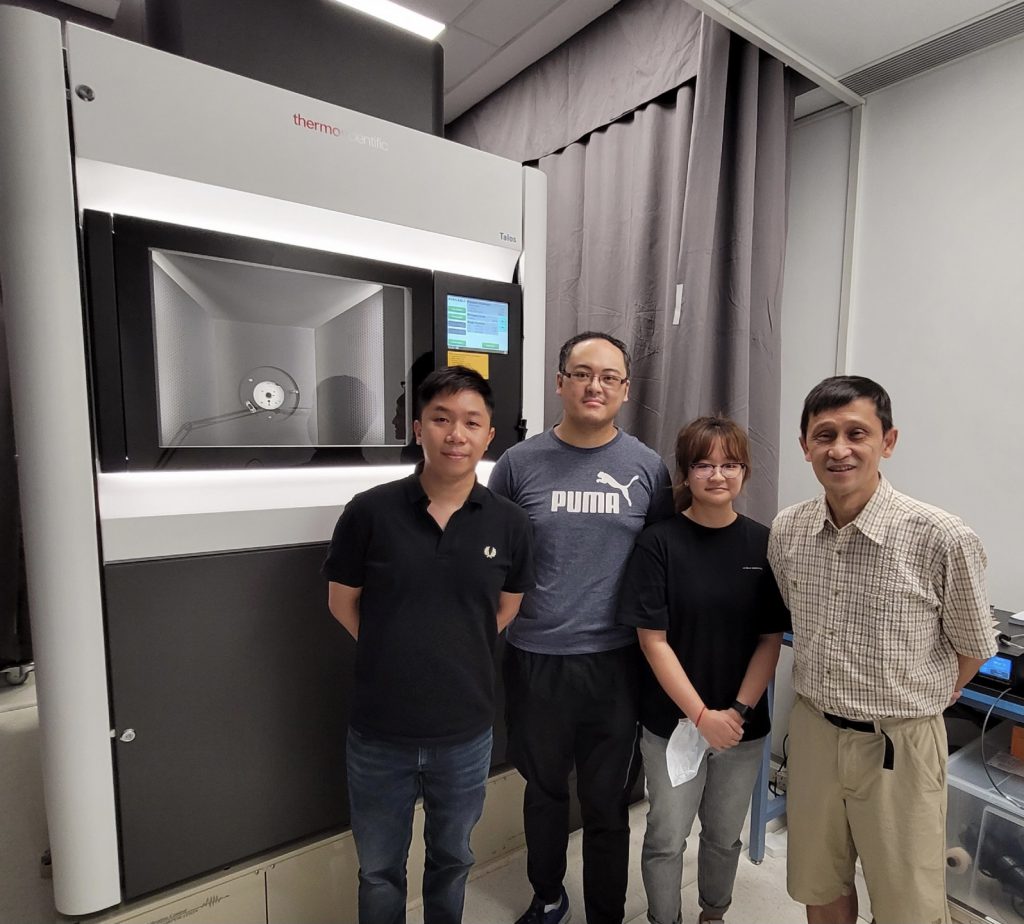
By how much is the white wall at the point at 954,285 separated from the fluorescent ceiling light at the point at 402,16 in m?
1.36

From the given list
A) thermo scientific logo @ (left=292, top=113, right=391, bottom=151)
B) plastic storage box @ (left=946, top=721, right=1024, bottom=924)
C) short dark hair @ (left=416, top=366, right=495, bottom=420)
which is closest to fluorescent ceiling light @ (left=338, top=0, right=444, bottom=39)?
thermo scientific logo @ (left=292, top=113, right=391, bottom=151)

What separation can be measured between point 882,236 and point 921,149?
25cm

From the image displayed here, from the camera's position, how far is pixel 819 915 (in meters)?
1.28

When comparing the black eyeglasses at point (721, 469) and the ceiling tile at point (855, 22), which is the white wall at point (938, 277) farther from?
the black eyeglasses at point (721, 469)

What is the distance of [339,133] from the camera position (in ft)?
4.24

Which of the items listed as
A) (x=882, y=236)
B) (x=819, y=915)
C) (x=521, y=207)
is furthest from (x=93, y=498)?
(x=882, y=236)

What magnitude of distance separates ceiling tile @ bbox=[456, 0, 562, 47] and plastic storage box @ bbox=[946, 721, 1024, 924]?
2.72 meters

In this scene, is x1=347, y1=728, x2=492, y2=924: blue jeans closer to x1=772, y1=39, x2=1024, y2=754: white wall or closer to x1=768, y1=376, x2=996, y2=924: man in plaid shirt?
x1=768, y1=376, x2=996, y2=924: man in plaid shirt

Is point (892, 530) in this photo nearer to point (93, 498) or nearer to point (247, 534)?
point (247, 534)

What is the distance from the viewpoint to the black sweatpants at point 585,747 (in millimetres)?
1307

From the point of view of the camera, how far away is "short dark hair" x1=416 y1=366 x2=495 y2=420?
1.17m

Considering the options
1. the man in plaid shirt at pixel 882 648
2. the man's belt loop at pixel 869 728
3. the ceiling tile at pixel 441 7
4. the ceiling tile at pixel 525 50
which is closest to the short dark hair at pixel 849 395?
the man in plaid shirt at pixel 882 648

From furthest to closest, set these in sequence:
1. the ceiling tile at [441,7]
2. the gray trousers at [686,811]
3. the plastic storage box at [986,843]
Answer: the ceiling tile at [441,7] < the plastic storage box at [986,843] < the gray trousers at [686,811]

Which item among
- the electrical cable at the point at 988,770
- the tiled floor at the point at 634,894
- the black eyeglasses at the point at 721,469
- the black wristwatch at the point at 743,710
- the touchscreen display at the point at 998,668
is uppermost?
the black eyeglasses at the point at 721,469
